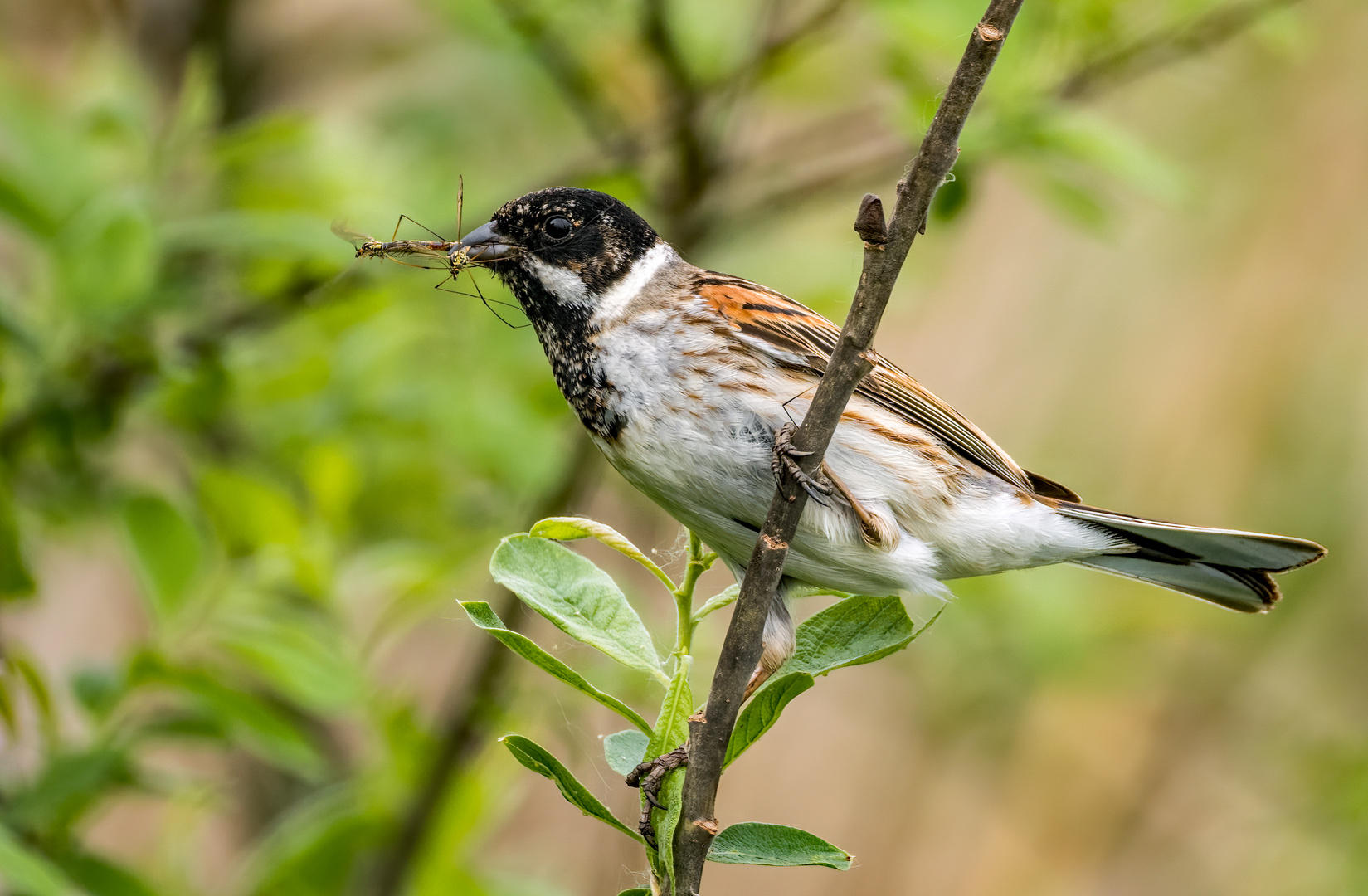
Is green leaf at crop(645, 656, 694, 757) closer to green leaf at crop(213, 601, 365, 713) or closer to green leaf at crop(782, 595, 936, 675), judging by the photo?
green leaf at crop(782, 595, 936, 675)

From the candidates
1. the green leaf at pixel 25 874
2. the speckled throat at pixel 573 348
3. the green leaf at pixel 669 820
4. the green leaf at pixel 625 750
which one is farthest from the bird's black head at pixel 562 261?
the green leaf at pixel 25 874

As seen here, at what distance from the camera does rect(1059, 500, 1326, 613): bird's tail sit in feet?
7.76

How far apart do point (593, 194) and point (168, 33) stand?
2735 mm

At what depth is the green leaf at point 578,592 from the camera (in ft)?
5.08

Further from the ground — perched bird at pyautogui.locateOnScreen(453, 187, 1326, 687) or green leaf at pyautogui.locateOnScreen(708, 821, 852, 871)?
perched bird at pyautogui.locateOnScreen(453, 187, 1326, 687)

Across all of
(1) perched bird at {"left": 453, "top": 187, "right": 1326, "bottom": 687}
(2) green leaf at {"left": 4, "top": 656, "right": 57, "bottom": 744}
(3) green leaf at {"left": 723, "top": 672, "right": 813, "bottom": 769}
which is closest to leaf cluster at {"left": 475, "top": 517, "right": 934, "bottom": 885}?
(3) green leaf at {"left": 723, "top": 672, "right": 813, "bottom": 769}

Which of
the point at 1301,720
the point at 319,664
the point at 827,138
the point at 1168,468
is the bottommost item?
the point at 319,664

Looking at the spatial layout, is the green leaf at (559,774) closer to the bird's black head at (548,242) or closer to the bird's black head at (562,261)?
the bird's black head at (562,261)

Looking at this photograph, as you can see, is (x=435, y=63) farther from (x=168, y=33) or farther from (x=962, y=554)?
(x=962, y=554)

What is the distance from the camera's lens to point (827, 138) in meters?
4.42

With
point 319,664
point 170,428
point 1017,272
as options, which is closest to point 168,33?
point 170,428

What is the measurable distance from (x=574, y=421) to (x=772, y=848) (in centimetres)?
215

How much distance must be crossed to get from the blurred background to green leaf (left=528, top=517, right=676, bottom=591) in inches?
21.5

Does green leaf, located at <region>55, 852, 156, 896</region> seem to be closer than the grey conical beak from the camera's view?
Yes
